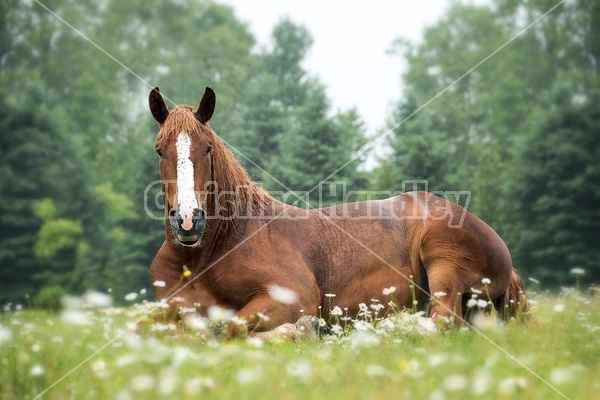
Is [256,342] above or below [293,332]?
above

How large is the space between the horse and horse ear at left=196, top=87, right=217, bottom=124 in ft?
0.03

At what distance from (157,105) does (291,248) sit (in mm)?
2090

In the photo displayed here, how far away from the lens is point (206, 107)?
6.70 meters

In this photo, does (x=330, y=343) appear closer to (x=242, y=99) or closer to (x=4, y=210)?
(x=4, y=210)

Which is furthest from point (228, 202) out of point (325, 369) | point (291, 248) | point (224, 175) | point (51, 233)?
point (51, 233)

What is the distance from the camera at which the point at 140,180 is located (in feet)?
85.5

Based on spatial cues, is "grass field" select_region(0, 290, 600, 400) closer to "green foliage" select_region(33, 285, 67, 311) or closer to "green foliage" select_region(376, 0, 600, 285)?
"green foliage" select_region(376, 0, 600, 285)

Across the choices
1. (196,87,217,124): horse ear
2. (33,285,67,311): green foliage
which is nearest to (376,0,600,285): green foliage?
(196,87,217,124): horse ear

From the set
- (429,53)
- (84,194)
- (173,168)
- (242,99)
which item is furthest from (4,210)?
(429,53)

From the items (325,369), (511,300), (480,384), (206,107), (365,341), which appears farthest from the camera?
(511,300)

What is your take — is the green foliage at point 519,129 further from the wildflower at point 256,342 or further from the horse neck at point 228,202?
the wildflower at point 256,342

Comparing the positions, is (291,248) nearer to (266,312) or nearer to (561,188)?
(266,312)

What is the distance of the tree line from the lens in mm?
23938

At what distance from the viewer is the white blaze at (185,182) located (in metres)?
5.66
